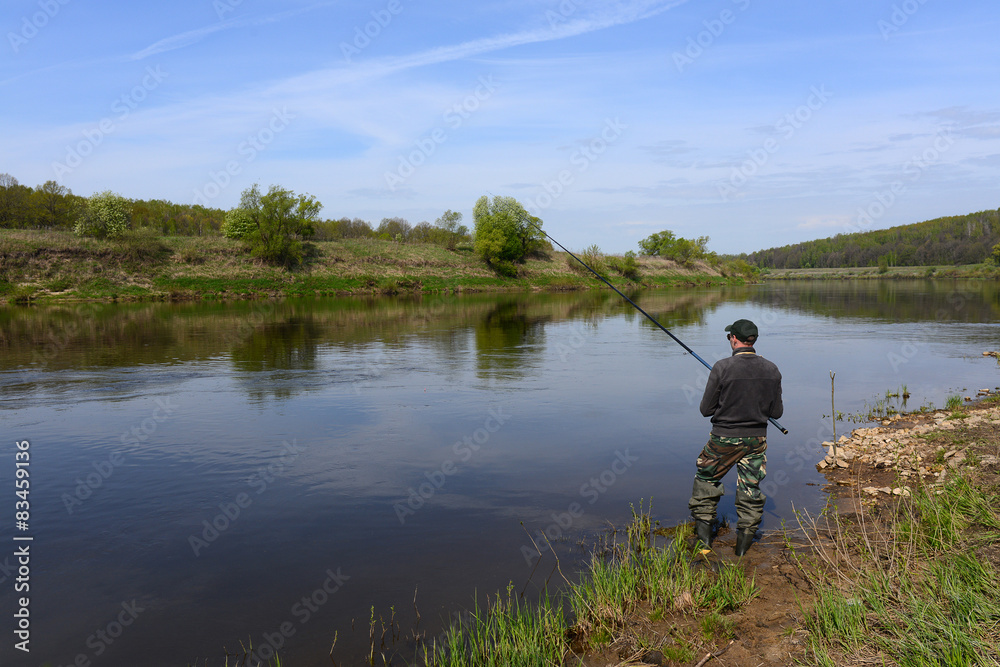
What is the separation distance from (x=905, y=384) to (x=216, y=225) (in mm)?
111718

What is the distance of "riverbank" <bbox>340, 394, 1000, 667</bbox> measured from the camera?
164 inches

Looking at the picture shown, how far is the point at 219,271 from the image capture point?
192 ft

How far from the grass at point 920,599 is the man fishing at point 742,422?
0.88 m

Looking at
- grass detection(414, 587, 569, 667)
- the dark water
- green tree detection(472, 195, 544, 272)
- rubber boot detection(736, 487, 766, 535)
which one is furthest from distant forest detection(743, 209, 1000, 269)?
grass detection(414, 587, 569, 667)

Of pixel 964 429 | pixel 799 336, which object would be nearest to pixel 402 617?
pixel 964 429
